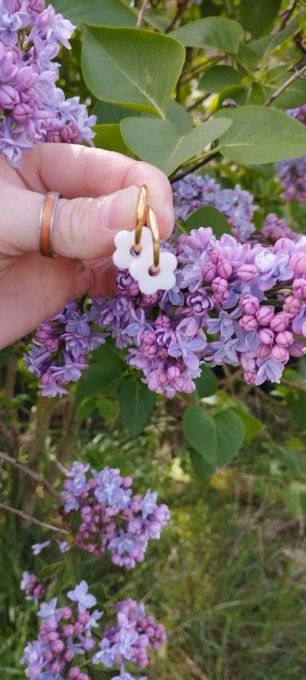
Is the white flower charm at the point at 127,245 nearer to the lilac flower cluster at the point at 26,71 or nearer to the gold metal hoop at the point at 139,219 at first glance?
the gold metal hoop at the point at 139,219

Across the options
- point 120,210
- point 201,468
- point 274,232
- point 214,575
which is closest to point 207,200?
point 274,232

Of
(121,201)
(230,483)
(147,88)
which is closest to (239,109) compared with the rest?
(147,88)

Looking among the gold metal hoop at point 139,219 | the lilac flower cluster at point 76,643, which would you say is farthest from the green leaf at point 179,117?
the lilac flower cluster at point 76,643

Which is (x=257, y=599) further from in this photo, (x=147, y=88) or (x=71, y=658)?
(x=147, y=88)

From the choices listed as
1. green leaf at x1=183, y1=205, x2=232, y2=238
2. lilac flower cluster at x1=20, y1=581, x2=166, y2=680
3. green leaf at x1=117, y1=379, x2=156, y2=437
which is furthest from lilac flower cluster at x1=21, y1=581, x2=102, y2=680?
green leaf at x1=183, y1=205, x2=232, y2=238

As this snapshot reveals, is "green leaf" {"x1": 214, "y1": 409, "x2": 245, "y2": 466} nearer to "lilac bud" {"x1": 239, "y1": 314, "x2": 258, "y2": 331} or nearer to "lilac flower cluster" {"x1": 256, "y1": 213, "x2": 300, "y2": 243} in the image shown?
"lilac flower cluster" {"x1": 256, "y1": 213, "x2": 300, "y2": 243}

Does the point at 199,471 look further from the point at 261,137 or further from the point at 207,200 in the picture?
the point at 261,137

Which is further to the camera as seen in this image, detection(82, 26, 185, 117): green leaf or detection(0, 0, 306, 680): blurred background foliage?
detection(0, 0, 306, 680): blurred background foliage
